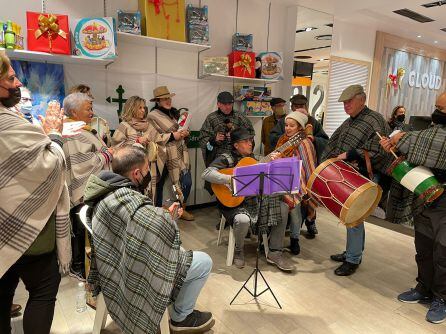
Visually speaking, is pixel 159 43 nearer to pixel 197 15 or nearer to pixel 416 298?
pixel 197 15

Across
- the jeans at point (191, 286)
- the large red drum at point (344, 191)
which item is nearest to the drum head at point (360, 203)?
the large red drum at point (344, 191)

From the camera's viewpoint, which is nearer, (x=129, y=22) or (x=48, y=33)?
(x=48, y=33)

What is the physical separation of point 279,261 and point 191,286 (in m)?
1.26

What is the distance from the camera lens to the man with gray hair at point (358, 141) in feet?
8.55

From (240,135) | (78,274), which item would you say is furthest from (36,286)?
(240,135)

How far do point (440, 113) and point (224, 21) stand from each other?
3.00 meters

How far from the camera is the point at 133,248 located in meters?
1.51

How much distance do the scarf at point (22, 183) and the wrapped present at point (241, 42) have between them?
337 centimetres

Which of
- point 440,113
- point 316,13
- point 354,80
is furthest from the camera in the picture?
point 354,80

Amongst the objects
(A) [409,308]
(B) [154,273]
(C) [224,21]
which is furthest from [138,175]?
(C) [224,21]

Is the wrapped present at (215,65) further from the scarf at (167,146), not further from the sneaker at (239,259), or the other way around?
the sneaker at (239,259)

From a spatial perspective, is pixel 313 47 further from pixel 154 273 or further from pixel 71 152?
pixel 154 273

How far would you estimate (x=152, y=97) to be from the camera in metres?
3.96

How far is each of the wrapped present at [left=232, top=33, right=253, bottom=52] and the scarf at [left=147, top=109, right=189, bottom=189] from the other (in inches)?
56.4
